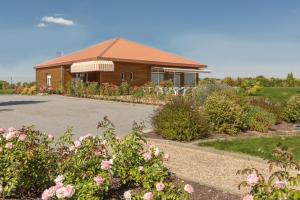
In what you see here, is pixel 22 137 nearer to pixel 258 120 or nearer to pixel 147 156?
pixel 147 156

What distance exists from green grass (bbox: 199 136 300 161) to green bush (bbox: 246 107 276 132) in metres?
1.22

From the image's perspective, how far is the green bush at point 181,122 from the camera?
31.1 ft

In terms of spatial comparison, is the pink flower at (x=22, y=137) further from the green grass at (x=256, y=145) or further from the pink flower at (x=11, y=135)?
the green grass at (x=256, y=145)

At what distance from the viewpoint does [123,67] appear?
1399 inches

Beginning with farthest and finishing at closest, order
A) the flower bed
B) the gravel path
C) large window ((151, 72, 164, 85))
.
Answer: large window ((151, 72, 164, 85)), the gravel path, the flower bed

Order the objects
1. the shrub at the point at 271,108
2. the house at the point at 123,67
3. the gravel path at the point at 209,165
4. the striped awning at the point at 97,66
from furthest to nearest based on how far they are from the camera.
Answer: the house at the point at 123,67
the striped awning at the point at 97,66
the shrub at the point at 271,108
the gravel path at the point at 209,165

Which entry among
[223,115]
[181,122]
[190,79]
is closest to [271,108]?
[223,115]

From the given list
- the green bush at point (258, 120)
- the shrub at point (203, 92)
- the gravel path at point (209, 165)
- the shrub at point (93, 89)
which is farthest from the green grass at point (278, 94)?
the gravel path at point (209, 165)

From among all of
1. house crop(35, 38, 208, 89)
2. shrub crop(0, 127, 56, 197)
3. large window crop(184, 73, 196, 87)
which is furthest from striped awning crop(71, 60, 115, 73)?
shrub crop(0, 127, 56, 197)

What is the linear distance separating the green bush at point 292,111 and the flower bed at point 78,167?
933 centimetres

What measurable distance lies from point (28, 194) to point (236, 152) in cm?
450

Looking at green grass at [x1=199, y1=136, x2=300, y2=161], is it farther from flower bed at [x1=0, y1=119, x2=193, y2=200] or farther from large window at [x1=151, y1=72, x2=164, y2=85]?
large window at [x1=151, y1=72, x2=164, y2=85]

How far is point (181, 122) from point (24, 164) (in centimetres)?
532

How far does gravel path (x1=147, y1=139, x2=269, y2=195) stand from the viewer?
5.84 meters
